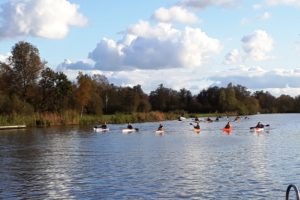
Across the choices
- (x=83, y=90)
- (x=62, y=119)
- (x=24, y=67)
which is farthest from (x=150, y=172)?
(x=83, y=90)

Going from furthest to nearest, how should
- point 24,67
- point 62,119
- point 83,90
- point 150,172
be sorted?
1. point 83,90
2. point 24,67
3. point 62,119
4. point 150,172

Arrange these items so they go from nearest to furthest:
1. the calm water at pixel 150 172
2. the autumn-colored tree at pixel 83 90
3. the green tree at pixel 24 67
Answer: the calm water at pixel 150 172
the green tree at pixel 24 67
the autumn-colored tree at pixel 83 90

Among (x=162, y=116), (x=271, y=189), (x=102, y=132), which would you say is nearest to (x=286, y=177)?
(x=271, y=189)

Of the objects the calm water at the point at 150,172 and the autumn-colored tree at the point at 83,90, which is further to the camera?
the autumn-colored tree at the point at 83,90

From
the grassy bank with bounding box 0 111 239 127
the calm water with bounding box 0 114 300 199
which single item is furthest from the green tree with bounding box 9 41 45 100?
Result: the calm water with bounding box 0 114 300 199

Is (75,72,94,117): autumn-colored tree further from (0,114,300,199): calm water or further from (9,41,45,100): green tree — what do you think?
(0,114,300,199): calm water

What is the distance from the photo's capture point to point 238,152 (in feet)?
153

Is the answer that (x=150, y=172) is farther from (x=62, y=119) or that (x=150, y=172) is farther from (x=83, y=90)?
(x=83, y=90)

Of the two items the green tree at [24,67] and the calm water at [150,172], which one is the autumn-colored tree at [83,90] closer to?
the green tree at [24,67]

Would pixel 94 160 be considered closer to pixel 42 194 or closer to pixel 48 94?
pixel 42 194

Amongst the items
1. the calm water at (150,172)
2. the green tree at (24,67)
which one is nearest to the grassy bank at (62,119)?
the green tree at (24,67)

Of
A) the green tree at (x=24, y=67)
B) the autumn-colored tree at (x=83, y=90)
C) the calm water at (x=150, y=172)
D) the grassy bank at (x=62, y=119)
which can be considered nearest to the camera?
the calm water at (x=150, y=172)

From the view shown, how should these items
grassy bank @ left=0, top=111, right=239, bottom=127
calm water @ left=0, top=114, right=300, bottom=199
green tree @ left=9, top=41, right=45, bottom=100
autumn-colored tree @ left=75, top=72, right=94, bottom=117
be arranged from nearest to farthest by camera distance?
calm water @ left=0, top=114, right=300, bottom=199, grassy bank @ left=0, top=111, right=239, bottom=127, green tree @ left=9, top=41, right=45, bottom=100, autumn-colored tree @ left=75, top=72, right=94, bottom=117

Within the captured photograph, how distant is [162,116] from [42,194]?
115m
